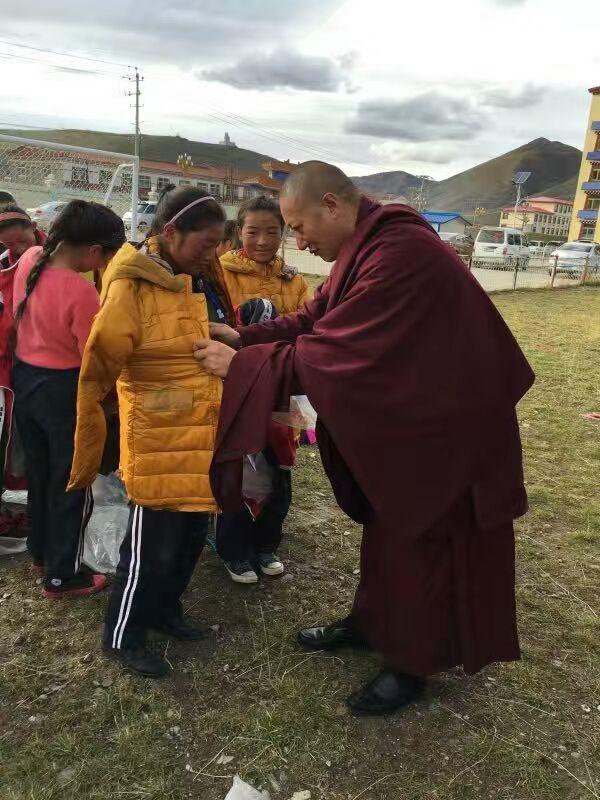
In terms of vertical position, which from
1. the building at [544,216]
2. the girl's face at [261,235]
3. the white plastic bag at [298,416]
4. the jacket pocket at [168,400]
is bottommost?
the white plastic bag at [298,416]

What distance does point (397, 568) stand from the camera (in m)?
2.20

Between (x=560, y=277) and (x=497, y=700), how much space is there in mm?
21816

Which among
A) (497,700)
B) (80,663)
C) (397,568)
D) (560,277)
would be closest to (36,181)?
(80,663)

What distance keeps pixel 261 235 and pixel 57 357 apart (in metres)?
1.14

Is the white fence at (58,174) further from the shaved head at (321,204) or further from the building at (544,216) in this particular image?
the building at (544,216)

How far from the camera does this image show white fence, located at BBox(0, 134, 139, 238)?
229 inches

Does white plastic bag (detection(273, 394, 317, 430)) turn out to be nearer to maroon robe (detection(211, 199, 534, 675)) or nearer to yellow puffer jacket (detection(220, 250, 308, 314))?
maroon robe (detection(211, 199, 534, 675))

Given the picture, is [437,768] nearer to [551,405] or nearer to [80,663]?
[80,663]

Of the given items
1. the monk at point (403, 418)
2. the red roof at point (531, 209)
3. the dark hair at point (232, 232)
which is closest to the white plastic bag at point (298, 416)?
the monk at point (403, 418)

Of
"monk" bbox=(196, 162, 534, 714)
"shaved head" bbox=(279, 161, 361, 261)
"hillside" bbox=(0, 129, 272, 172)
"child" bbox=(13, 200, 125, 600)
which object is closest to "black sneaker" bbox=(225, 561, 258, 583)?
"child" bbox=(13, 200, 125, 600)

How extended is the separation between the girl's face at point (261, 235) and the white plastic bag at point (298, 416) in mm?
964

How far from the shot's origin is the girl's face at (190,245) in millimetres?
2139

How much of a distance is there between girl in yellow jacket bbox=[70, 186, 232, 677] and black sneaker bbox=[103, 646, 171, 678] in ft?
0.69

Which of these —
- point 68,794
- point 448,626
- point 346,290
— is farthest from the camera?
point 448,626
